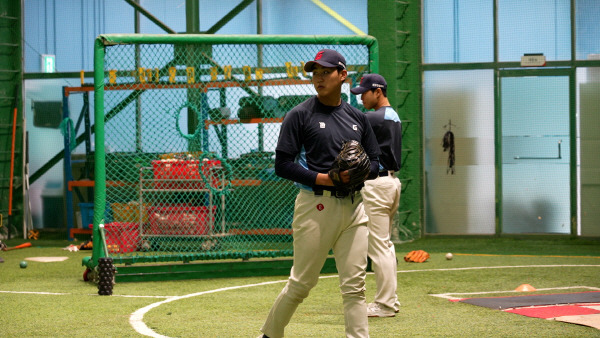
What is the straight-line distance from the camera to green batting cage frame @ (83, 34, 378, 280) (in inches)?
405

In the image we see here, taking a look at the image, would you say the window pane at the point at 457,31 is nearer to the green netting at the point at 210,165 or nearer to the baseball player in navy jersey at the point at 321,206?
the green netting at the point at 210,165

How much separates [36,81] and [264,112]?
7.09 metres

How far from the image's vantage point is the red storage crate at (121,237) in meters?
10.1

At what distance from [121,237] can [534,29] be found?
8.71 meters

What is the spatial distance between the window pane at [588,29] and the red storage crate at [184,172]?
7544 mm

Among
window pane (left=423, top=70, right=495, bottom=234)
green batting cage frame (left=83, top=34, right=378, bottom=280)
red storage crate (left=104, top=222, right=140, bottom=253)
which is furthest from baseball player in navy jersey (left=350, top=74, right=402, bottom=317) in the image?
window pane (left=423, top=70, right=495, bottom=234)

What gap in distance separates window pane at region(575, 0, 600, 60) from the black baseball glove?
10744mm

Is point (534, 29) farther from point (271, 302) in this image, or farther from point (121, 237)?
point (271, 302)

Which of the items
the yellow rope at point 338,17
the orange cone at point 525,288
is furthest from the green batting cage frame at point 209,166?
the yellow rope at point 338,17

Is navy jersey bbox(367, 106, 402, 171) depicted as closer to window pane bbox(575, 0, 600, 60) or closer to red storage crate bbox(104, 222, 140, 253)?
red storage crate bbox(104, 222, 140, 253)

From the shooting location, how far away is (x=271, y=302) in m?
8.23

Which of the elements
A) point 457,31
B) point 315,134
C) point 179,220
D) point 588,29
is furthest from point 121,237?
point 588,29

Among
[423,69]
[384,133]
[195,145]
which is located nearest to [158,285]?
[195,145]

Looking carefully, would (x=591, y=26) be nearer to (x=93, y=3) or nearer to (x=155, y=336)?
(x=93, y=3)
